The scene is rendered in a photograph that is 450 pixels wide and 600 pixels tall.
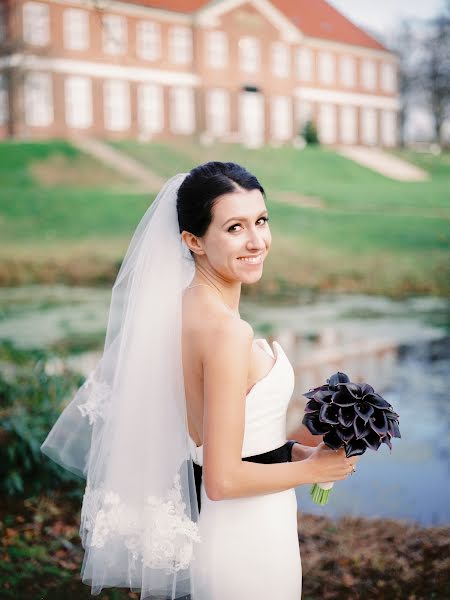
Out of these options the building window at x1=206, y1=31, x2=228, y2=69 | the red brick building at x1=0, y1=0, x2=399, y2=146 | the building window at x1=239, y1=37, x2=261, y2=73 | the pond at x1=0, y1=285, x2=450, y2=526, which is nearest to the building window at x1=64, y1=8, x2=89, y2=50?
the red brick building at x1=0, y1=0, x2=399, y2=146

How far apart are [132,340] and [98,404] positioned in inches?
12.6

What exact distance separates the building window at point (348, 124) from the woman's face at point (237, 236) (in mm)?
4993

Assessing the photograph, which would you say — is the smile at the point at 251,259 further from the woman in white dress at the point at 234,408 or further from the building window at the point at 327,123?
the building window at the point at 327,123

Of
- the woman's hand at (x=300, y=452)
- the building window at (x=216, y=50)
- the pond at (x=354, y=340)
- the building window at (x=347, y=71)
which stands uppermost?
the building window at (x=216, y=50)

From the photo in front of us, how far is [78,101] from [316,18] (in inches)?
80.0

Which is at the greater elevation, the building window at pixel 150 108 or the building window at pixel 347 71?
the building window at pixel 347 71

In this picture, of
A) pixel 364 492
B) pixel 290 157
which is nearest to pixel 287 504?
pixel 364 492

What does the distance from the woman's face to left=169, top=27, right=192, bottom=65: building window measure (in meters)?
4.79

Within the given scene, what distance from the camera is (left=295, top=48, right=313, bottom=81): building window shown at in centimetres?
592

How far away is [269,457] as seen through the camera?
1391 millimetres

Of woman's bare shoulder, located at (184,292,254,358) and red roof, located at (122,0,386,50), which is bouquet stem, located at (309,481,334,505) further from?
red roof, located at (122,0,386,50)

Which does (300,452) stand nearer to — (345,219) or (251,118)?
(345,219)

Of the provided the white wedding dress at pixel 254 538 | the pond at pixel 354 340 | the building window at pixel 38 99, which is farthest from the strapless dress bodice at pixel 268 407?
the building window at pixel 38 99

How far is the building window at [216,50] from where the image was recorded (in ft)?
18.8
